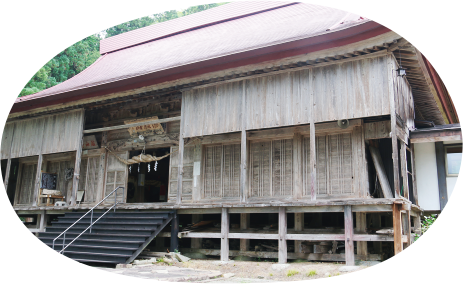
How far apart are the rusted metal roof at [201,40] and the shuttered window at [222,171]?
304 cm

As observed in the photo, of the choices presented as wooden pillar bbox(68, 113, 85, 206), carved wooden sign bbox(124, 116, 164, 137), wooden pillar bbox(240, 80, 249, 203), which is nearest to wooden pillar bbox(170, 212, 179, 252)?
wooden pillar bbox(240, 80, 249, 203)

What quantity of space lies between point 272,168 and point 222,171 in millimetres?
1706

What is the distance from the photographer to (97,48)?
103 feet

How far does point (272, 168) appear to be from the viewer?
39.8ft

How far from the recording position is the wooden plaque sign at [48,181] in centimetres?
1555

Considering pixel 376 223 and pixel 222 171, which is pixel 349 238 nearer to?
pixel 376 223

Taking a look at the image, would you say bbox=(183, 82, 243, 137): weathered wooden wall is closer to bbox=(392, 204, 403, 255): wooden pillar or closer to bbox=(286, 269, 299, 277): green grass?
bbox=(286, 269, 299, 277): green grass

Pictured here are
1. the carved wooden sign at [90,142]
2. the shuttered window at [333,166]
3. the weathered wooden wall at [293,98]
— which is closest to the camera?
the weathered wooden wall at [293,98]

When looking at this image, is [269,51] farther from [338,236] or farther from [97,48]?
[97,48]

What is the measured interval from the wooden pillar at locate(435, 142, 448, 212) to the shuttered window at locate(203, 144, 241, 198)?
621 cm

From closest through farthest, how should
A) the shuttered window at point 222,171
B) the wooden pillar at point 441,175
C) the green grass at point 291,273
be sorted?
1. the green grass at point 291,273
2. the wooden pillar at point 441,175
3. the shuttered window at point 222,171

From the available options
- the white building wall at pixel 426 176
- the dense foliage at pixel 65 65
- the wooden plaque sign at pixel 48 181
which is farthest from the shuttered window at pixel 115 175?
the white building wall at pixel 426 176

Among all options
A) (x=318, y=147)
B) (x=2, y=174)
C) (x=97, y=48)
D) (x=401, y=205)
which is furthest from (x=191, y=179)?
(x=97, y=48)

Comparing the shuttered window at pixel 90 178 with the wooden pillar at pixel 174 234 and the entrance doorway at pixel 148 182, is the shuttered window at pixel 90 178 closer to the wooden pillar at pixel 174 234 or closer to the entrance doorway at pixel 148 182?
the entrance doorway at pixel 148 182
